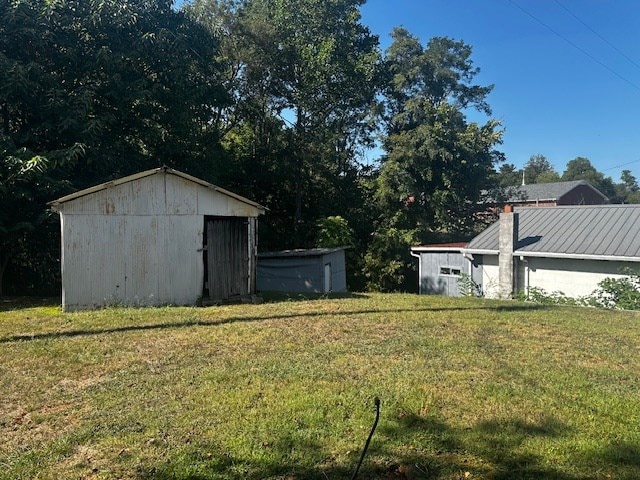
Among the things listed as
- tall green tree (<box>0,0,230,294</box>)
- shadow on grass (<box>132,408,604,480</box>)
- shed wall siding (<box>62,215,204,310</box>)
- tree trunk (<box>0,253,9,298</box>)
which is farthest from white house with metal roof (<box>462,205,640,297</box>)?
tree trunk (<box>0,253,9,298</box>)

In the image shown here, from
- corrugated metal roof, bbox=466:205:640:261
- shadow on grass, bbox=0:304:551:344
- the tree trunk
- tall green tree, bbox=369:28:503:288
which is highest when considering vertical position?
tall green tree, bbox=369:28:503:288

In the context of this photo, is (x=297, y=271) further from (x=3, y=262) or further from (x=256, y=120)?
(x=256, y=120)

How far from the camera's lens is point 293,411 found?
390 centimetres

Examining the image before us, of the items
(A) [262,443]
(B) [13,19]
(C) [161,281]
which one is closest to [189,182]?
(C) [161,281]

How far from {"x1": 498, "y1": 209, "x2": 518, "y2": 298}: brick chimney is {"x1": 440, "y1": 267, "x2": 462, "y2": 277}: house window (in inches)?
91.2

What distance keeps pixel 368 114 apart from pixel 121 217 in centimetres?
1654

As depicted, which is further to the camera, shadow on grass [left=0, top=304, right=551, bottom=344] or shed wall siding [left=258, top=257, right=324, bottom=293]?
shed wall siding [left=258, top=257, right=324, bottom=293]

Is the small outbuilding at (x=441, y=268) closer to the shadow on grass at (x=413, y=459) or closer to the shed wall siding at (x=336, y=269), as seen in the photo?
the shed wall siding at (x=336, y=269)

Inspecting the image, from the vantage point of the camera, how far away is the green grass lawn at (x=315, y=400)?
3.10 metres

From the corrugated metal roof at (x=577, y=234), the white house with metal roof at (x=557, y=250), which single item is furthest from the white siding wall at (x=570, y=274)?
the corrugated metal roof at (x=577, y=234)

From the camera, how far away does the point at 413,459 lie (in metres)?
3.14

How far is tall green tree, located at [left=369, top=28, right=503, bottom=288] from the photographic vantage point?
21.0 metres

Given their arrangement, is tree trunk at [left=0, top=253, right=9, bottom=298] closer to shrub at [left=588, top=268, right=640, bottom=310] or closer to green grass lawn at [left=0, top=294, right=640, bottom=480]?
green grass lawn at [left=0, top=294, right=640, bottom=480]

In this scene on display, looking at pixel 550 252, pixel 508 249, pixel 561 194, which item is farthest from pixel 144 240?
pixel 561 194
